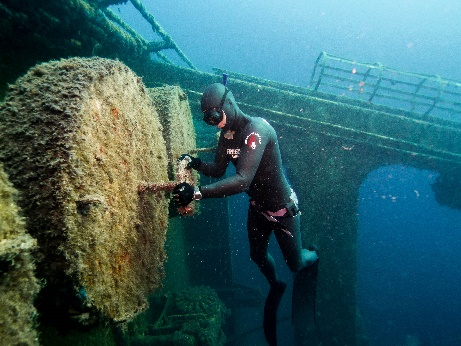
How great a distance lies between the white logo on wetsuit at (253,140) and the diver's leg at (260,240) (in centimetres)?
155

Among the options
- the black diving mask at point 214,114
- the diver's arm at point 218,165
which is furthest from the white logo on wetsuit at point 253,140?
the diver's arm at point 218,165

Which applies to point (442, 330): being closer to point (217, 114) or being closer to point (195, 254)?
point (195, 254)

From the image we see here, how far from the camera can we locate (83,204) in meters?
1.27

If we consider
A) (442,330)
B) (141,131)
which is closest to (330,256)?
(141,131)

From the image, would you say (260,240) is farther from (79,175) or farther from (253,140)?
(79,175)

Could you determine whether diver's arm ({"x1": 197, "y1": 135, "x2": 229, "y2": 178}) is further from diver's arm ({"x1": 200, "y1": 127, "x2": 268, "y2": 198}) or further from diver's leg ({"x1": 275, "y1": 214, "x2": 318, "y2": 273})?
diver's leg ({"x1": 275, "y1": 214, "x2": 318, "y2": 273})

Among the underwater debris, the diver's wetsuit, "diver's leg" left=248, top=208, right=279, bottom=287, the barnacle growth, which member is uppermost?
the barnacle growth

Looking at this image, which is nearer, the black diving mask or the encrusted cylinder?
the encrusted cylinder

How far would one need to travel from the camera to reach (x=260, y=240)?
407 centimetres

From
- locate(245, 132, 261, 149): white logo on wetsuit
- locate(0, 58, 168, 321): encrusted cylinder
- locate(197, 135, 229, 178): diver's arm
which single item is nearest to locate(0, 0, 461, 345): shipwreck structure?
locate(0, 58, 168, 321): encrusted cylinder

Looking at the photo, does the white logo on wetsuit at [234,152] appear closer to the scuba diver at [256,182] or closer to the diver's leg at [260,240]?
the scuba diver at [256,182]

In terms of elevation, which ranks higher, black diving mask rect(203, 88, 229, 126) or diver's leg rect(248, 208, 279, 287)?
black diving mask rect(203, 88, 229, 126)

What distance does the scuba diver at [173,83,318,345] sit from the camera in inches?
97.6

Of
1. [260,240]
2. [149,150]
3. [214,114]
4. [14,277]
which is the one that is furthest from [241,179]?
[260,240]
